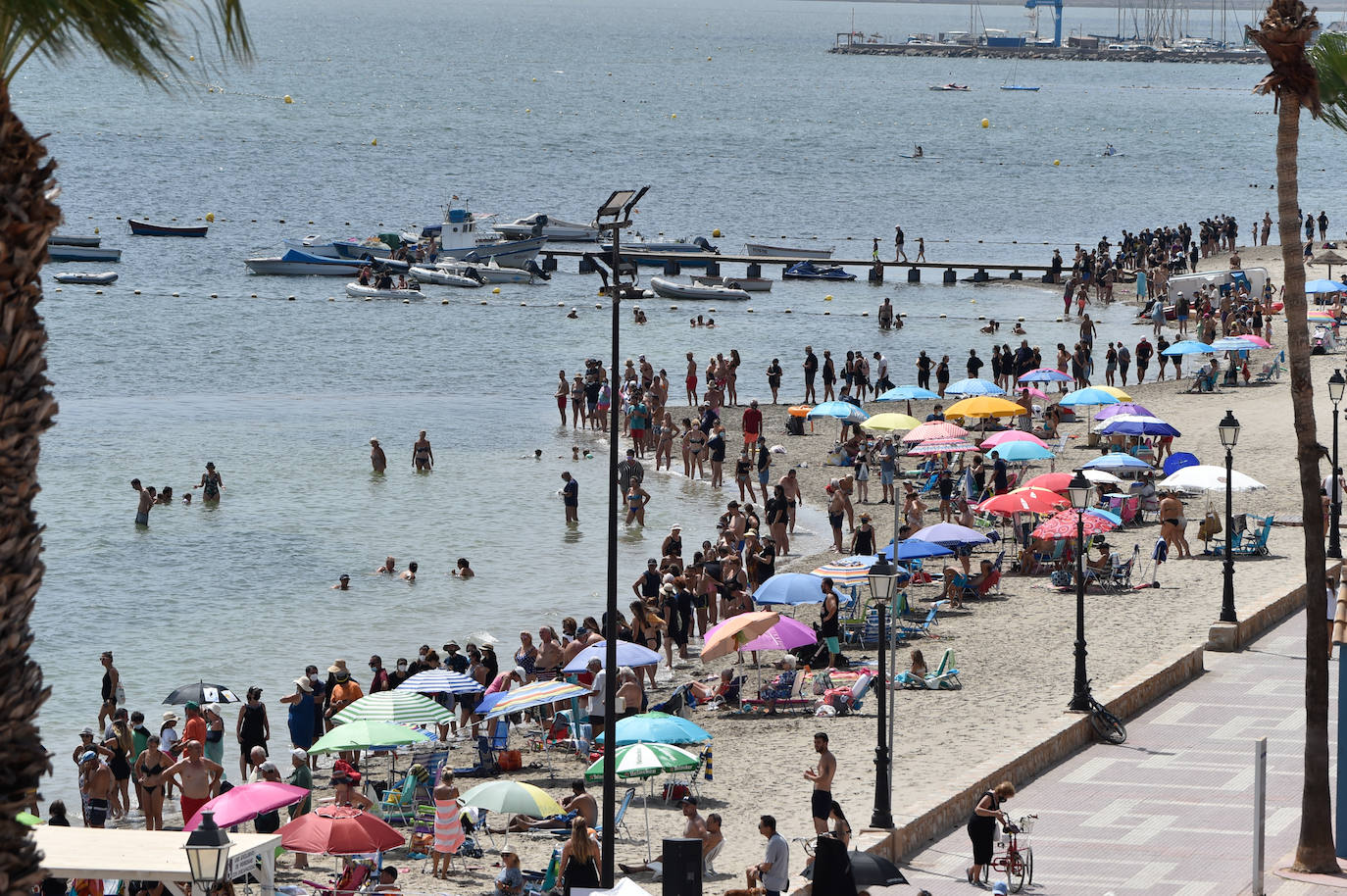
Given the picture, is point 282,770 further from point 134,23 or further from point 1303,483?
point 134,23

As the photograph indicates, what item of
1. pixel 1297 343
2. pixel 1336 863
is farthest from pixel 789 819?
pixel 1297 343

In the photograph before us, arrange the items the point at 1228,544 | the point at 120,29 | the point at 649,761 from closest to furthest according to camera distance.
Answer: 1. the point at 120,29
2. the point at 649,761
3. the point at 1228,544

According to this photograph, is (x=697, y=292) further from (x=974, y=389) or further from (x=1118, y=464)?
(x=1118, y=464)

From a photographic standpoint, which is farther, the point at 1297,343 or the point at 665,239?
the point at 665,239

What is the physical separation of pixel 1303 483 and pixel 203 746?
1246 cm

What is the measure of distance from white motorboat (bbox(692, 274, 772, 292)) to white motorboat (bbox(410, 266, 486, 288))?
28.1 feet

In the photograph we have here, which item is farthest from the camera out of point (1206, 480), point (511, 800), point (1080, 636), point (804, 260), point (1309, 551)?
point (804, 260)

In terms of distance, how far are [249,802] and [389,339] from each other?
39646mm

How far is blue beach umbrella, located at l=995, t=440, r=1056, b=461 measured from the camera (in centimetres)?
2903

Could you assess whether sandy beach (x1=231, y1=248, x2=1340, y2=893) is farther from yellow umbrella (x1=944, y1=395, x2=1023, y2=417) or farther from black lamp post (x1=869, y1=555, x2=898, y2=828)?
yellow umbrella (x1=944, y1=395, x2=1023, y2=417)

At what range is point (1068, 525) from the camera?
2556 centimetres

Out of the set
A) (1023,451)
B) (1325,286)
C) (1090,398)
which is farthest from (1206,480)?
(1325,286)

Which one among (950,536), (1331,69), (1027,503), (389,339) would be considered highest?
(1331,69)

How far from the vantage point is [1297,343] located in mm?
15281
